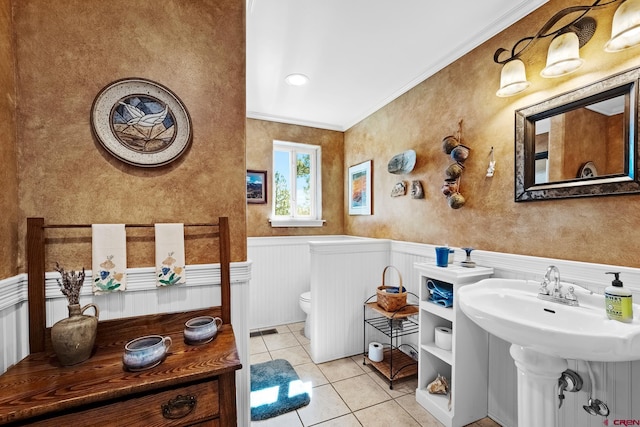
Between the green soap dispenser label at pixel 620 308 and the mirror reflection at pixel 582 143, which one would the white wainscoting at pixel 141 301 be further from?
the mirror reflection at pixel 582 143

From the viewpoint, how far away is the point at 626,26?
1.08 metres

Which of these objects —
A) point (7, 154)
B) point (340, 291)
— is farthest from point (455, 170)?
point (7, 154)

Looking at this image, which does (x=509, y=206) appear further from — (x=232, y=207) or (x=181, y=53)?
(x=181, y=53)

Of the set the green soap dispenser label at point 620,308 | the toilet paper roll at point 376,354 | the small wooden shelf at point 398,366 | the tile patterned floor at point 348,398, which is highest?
the green soap dispenser label at point 620,308

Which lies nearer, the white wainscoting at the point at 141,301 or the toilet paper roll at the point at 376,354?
the white wainscoting at the point at 141,301

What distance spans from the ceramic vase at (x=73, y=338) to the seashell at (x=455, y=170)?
7.17ft

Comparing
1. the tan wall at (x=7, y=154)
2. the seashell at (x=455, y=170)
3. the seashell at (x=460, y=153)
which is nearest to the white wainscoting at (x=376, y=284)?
the seashell at (x=455, y=170)

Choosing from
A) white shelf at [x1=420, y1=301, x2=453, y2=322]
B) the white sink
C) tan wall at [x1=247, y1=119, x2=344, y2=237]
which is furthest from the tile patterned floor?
tan wall at [x1=247, y1=119, x2=344, y2=237]

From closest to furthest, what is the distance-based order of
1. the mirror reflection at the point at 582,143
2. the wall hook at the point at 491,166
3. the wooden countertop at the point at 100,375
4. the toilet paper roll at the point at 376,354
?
the wooden countertop at the point at 100,375 → the mirror reflection at the point at 582,143 → the wall hook at the point at 491,166 → the toilet paper roll at the point at 376,354

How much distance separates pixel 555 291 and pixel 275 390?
1.88m

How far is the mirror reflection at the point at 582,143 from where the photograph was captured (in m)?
1.24

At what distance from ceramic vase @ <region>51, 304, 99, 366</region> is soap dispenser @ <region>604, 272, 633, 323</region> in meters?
2.00

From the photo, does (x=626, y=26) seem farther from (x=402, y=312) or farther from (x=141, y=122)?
(x=141, y=122)

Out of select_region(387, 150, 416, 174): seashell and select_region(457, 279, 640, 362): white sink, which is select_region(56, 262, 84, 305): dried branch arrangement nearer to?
select_region(457, 279, 640, 362): white sink
